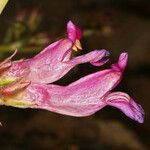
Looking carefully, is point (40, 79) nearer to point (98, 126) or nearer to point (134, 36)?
point (98, 126)

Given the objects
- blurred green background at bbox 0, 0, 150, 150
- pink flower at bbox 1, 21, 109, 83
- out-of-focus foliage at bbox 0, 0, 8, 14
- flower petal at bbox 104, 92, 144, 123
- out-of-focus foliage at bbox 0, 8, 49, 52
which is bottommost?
blurred green background at bbox 0, 0, 150, 150

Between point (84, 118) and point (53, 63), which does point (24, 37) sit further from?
point (84, 118)

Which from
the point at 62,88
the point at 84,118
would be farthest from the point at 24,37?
the point at 84,118

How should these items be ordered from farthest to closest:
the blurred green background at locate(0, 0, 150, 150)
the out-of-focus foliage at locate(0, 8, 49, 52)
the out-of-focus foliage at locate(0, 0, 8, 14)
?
the blurred green background at locate(0, 0, 150, 150), the out-of-focus foliage at locate(0, 8, 49, 52), the out-of-focus foliage at locate(0, 0, 8, 14)

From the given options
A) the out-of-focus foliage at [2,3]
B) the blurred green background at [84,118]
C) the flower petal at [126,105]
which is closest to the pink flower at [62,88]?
the flower petal at [126,105]

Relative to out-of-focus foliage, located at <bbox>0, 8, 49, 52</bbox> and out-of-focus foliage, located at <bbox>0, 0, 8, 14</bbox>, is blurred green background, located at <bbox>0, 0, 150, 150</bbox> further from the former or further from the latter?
out-of-focus foliage, located at <bbox>0, 0, 8, 14</bbox>

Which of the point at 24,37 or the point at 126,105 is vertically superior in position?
the point at 126,105

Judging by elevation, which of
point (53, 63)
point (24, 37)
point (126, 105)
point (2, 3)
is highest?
point (2, 3)

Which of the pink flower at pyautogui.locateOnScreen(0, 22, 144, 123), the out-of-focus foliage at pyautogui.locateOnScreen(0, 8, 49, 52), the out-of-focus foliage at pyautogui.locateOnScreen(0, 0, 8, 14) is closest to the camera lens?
the out-of-focus foliage at pyautogui.locateOnScreen(0, 0, 8, 14)

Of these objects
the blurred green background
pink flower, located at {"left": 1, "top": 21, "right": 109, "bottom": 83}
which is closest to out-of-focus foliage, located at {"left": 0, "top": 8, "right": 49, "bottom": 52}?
pink flower, located at {"left": 1, "top": 21, "right": 109, "bottom": 83}
